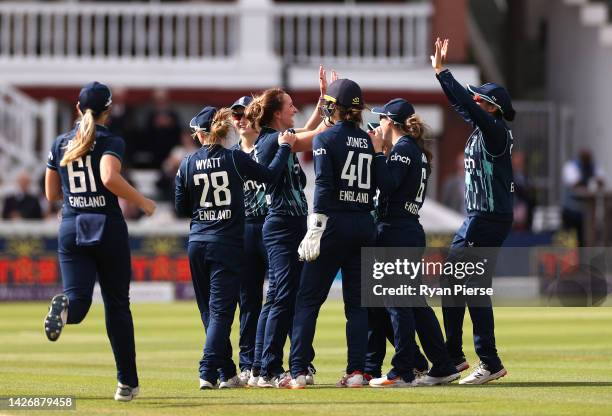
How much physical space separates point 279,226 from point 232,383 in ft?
4.23

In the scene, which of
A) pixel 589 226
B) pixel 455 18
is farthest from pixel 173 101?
pixel 589 226

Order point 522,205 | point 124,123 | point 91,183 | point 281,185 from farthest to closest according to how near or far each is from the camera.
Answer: point 124,123 < point 522,205 < point 281,185 < point 91,183

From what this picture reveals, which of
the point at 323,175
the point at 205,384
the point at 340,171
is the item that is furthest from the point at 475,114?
the point at 205,384

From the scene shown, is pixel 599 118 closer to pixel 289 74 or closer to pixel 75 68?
pixel 289 74

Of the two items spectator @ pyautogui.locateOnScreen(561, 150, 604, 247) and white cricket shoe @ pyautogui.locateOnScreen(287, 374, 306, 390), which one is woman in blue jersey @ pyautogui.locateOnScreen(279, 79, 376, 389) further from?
spectator @ pyautogui.locateOnScreen(561, 150, 604, 247)

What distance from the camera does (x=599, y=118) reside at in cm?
3497

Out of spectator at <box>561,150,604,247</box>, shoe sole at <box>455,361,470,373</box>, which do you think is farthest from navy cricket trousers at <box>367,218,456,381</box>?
spectator at <box>561,150,604,247</box>

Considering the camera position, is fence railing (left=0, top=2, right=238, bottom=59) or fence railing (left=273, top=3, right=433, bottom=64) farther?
fence railing (left=273, top=3, right=433, bottom=64)

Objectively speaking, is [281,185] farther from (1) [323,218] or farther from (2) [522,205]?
(2) [522,205]

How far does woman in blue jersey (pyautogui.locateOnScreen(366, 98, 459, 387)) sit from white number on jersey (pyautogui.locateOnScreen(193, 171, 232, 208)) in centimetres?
119

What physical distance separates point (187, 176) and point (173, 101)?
69.7 feet

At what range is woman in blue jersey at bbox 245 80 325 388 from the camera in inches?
481

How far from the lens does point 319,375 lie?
13.4 m

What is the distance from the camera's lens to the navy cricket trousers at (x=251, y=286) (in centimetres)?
1274
